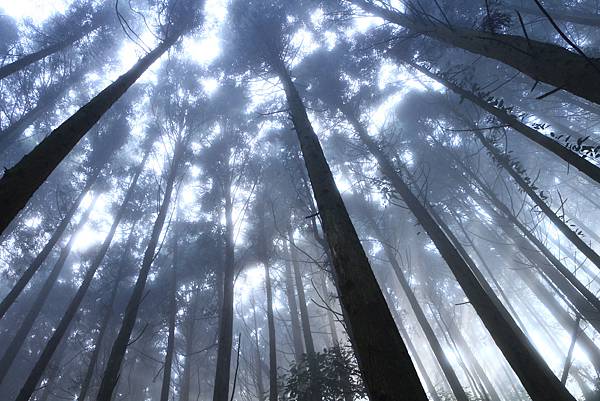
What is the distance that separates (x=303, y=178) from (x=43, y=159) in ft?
20.3

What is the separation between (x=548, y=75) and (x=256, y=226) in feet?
41.2

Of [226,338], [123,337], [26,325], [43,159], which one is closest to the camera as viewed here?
[43,159]

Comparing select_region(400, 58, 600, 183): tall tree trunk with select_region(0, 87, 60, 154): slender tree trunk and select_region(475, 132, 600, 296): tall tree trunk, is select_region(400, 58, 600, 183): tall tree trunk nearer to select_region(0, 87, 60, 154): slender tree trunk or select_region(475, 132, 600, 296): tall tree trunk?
select_region(475, 132, 600, 296): tall tree trunk

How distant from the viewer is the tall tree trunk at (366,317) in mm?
1915

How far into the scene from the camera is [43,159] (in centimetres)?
332

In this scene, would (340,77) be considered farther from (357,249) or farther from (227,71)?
(357,249)

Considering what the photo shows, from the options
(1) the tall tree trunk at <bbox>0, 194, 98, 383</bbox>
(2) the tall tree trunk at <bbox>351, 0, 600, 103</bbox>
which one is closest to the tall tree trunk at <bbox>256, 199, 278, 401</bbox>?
(2) the tall tree trunk at <bbox>351, 0, 600, 103</bbox>

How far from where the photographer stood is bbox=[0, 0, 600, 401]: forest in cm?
449

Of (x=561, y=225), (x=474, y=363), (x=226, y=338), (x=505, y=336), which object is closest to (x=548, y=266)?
(x=561, y=225)

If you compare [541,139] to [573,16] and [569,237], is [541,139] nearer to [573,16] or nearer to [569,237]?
[569,237]

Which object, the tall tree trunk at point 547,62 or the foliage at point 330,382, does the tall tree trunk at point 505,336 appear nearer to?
the foliage at point 330,382

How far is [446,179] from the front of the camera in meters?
17.3

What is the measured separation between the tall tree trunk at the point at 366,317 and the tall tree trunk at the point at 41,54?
11769 mm

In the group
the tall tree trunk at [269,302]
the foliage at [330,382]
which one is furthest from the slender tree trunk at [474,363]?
the tall tree trunk at [269,302]
